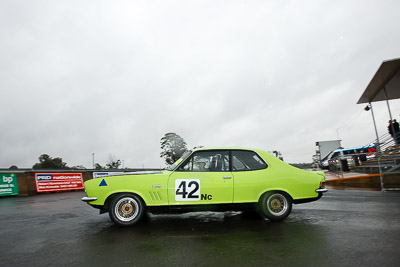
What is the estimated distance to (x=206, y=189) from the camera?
Result: 456 cm

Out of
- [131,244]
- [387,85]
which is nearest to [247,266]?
[131,244]

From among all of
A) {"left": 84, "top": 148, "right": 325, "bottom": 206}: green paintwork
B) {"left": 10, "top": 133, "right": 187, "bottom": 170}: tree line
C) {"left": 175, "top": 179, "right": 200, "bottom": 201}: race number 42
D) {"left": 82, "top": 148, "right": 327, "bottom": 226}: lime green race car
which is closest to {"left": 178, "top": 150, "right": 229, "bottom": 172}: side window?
{"left": 82, "top": 148, "right": 327, "bottom": 226}: lime green race car

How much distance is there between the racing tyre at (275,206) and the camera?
4.66 m

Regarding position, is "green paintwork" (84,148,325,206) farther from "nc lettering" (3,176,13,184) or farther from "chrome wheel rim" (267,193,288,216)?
"nc lettering" (3,176,13,184)

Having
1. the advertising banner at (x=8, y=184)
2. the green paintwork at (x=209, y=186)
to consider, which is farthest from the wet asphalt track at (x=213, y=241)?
the advertising banner at (x=8, y=184)

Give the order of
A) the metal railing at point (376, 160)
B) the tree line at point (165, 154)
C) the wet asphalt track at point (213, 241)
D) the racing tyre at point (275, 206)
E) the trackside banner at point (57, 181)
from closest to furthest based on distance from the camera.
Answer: the wet asphalt track at point (213, 241) → the racing tyre at point (275, 206) → the metal railing at point (376, 160) → the trackside banner at point (57, 181) → the tree line at point (165, 154)

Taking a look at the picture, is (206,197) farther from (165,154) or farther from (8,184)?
(165,154)

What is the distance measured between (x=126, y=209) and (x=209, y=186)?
5.52ft

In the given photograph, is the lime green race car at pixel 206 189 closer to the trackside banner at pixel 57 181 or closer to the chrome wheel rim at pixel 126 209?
the chrome wheel rim at pixel 126 209

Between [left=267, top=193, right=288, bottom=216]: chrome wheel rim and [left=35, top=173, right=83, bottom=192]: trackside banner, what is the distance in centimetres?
1653

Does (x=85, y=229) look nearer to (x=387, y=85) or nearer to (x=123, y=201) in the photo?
(x=123, y=201)

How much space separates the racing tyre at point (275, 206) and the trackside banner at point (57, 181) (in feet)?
54.0

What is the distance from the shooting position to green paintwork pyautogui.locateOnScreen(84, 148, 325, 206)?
451 centimetres

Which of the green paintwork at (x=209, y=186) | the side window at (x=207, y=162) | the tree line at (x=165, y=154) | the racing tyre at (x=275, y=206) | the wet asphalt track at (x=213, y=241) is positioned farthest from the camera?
the tree line at (x=165, y=154)
